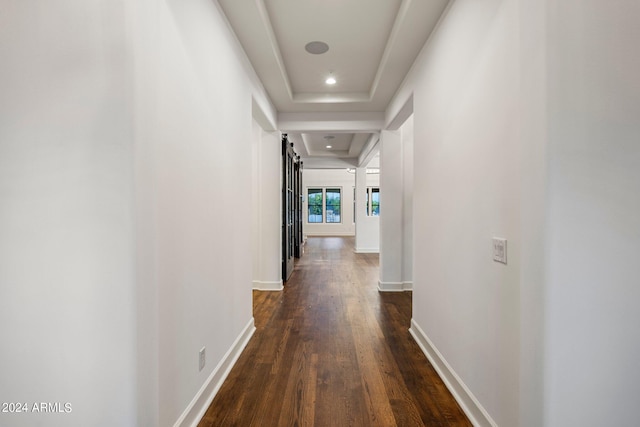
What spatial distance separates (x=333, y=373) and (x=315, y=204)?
1120 centimetres

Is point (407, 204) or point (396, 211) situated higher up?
point (407, 204)

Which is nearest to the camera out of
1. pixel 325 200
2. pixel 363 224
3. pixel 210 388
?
pixel 210 388

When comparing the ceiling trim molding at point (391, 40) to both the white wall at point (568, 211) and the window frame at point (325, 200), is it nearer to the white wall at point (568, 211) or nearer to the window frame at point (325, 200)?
the white wall at point (568, 211)

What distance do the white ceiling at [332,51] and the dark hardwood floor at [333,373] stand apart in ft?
8.56

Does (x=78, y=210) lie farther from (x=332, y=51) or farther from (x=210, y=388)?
(x=332, y=51)

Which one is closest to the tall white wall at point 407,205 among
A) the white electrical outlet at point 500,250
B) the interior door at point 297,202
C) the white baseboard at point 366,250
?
the interior door at point 297,202

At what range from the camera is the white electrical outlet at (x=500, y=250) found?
146 centimetres

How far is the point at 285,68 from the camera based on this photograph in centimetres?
334

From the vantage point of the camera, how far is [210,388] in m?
1.95

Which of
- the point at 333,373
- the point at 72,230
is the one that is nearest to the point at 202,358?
the point at 333,373

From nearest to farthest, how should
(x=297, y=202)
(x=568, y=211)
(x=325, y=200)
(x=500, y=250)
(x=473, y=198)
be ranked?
(x=568, y=211)
(x=500, y=250)
(x=473, y=198)
(x=297, y=202)
(x=325, y=200)

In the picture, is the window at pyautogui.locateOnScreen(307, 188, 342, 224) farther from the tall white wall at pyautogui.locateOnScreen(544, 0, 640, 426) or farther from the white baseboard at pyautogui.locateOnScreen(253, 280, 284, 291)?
the tall white wall at pyautogui.locateOnScreen(544, 0, 640, 426)

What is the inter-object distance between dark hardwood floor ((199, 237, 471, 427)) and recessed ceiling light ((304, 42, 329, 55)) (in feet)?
8.99

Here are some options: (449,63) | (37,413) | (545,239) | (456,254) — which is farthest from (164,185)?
(449,63)
